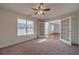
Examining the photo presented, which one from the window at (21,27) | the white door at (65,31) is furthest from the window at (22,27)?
the white door at (65,31)

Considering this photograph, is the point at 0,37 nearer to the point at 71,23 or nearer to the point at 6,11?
the point at 6,11

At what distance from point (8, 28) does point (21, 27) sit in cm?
86

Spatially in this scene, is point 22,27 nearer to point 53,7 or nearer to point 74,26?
point 53,7

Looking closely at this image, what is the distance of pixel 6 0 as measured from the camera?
1329 mm

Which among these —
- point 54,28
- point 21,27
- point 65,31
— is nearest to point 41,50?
point 54,28

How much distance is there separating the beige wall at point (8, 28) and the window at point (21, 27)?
154 mm

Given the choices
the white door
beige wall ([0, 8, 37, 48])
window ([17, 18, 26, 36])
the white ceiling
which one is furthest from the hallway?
the white ceiling

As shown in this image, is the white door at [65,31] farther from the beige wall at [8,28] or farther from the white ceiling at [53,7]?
the beige wall at [8,28]

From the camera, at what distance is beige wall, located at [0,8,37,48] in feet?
12.3

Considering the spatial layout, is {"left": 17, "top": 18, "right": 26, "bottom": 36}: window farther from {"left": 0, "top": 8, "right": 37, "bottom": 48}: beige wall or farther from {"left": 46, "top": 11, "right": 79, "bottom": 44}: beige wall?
{"left": 46, "top": 11, "right": 79, "bottom": 44}: beige wall

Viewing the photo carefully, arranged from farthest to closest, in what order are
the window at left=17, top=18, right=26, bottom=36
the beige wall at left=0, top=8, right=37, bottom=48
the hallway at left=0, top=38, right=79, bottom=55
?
the window at left=17, top=18, right=26, bottom=36, the beige wall at left=0, top=8, right=37, bottom=48, the hallway at left=0, top=38, right=79, bottom=55

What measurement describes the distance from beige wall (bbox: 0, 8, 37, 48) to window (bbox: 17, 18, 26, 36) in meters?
0.15

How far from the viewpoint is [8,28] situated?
4.07 metres
